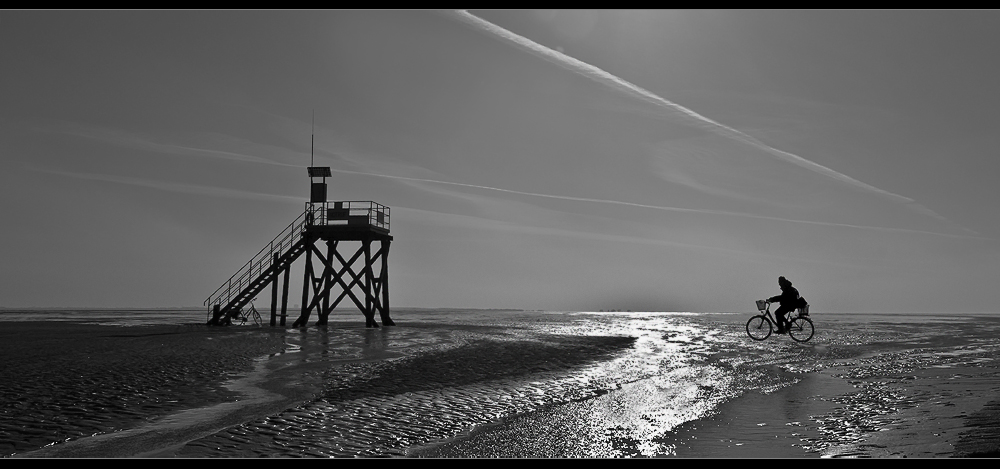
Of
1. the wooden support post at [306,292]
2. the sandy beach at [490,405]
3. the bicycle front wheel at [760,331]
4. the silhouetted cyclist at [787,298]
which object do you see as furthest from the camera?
the wooden support post at [306,292]

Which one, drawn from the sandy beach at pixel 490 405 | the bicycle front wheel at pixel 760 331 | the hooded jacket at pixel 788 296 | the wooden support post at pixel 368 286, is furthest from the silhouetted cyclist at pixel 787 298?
the wooden support post at pixel 368 286

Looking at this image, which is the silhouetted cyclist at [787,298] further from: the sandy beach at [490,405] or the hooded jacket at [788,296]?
the sandy beach at [490,405]

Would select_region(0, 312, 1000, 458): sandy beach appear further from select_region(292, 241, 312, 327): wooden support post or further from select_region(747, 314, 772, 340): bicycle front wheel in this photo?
select_region(292, 241, 312, 327): wooden support post

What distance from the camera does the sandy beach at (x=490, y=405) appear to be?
23.6 ft

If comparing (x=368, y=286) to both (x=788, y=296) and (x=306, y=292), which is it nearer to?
(x=306, y=292)

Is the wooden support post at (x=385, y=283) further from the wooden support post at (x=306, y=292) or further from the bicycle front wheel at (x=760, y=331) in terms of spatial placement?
the bicycle front wheel at (x=760, y=331)

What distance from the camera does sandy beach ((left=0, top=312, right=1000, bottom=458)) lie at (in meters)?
7.21

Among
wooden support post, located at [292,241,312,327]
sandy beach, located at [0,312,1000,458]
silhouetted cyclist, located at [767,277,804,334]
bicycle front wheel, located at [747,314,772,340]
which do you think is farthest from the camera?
wooden support post, located at [292,241,312,327]

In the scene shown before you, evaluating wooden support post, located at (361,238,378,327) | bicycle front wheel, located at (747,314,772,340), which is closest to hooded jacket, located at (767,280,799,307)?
bicycle front wheel, located at (747,314,772,340)

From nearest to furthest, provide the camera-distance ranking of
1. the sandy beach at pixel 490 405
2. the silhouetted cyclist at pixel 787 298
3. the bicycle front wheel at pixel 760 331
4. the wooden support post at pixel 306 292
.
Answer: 1. the sandy beach at pixel 490 405
2. the silhouetted cyclist at pixel 787 298
3. the bicycle front wheel at pixel 760 331
4. the wooden support post at pixel 306 292

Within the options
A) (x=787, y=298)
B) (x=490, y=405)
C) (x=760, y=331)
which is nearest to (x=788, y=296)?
(x=787, y=298)

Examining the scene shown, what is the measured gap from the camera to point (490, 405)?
10.3 m

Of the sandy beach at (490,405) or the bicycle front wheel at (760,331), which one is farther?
the bicycle front wheel at (760,331)

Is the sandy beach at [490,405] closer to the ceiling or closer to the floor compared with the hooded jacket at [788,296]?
closer to the floor
